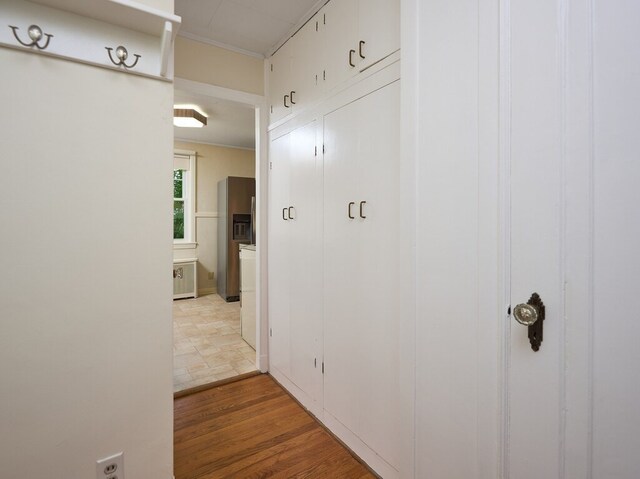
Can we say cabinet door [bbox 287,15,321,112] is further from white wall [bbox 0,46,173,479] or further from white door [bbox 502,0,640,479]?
white door [bbox 502,0,640,479]

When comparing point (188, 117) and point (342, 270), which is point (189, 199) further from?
point (342, 270)

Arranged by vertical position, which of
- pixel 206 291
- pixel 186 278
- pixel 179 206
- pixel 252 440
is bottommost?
pixel 252 440

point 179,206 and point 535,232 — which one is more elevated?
point 179,206

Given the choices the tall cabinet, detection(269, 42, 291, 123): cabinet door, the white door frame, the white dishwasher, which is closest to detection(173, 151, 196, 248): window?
the white dishwasher

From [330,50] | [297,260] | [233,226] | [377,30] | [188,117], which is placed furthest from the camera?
[233,226]

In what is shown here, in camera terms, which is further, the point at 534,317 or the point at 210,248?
the point at 210,248

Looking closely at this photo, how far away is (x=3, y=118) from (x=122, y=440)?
1.18m

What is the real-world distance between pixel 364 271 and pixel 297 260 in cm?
74

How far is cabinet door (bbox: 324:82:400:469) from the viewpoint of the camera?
1458 mm

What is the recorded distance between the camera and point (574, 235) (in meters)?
0.76

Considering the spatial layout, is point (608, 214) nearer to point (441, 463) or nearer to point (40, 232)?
point (441, 463)

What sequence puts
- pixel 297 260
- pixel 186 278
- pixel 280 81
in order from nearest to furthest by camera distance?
pixel 297 260 → pixel 280 81 → pixel 186 278

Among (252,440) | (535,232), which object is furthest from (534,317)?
(252,440)

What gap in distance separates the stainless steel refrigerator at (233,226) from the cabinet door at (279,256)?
98.5 inches
